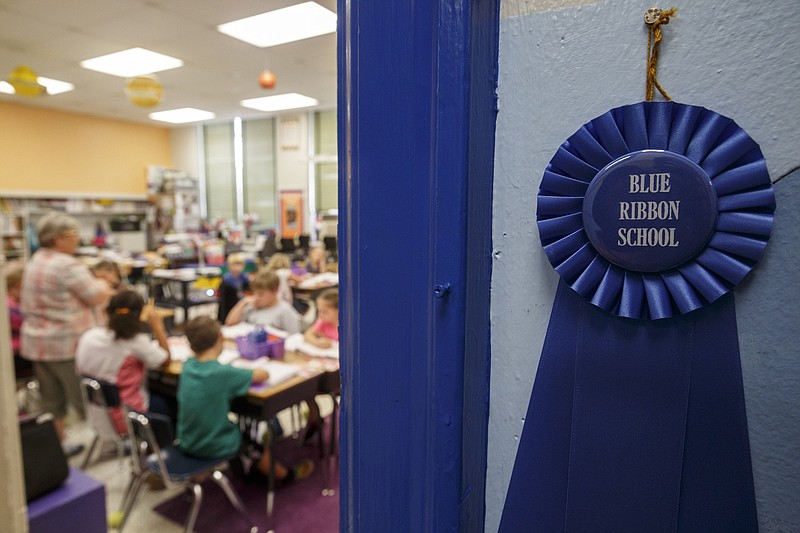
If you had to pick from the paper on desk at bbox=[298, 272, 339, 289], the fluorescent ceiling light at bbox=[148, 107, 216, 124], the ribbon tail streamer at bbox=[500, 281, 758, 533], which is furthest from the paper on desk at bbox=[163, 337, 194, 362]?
the fluorescent ceiling light at bbox=[148, 107, 216, 124]

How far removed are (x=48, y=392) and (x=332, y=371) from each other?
76.8 inches

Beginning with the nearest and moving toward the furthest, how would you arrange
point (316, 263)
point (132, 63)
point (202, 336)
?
point (202, 336) < point (132, 63) < point (316, 263)

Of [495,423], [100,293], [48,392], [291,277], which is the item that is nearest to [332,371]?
[100,293]

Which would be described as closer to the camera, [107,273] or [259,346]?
[259,346]

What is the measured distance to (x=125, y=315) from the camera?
2.71 meters

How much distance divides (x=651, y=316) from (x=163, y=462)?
7.79ft

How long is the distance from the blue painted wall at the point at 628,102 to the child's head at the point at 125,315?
2630 millimetres

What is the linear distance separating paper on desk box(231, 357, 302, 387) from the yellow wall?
7901 mm

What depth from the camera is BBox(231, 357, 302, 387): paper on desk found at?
2611 millimetres

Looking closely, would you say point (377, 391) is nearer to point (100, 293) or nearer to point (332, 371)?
point (332, 371)

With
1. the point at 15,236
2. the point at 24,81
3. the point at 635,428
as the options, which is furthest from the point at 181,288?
the point at 635,428

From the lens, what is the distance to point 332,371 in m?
2.83

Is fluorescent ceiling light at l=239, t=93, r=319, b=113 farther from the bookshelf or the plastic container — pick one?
the plastic container

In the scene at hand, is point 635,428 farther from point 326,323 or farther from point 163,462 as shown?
point 326,323
